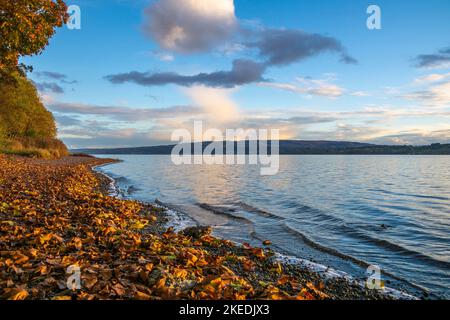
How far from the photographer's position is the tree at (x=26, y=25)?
15031 millimetres

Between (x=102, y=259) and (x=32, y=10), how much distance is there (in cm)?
1532

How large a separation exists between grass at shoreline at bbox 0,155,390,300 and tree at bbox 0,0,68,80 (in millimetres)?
8379

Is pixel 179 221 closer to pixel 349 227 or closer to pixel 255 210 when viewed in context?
pixel 255 210

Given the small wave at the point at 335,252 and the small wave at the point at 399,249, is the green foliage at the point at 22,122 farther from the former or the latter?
the small wave at the point at 399,249

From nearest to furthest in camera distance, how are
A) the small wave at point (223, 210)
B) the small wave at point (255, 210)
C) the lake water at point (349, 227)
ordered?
the lake water at point (349, 227), the small wave at point (223, 210), the small wave at point (255, 210)

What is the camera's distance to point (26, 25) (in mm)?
15430

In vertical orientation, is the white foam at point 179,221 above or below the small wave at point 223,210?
above

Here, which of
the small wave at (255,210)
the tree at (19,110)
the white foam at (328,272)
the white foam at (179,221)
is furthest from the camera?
the tree at (19,110)

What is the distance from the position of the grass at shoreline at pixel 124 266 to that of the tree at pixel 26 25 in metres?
8.38

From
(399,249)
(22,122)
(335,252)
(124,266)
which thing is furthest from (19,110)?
(399,249)

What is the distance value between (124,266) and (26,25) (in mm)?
14654

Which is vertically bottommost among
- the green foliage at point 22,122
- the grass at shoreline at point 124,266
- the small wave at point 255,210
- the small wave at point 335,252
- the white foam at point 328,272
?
the small wave at point 255,210

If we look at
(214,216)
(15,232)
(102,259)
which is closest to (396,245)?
(214,216)

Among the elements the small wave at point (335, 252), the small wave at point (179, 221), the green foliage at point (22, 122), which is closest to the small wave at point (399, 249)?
the small wave at point (335, 252)
